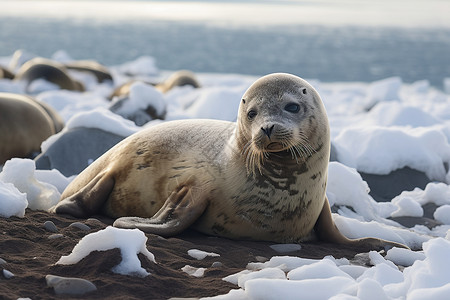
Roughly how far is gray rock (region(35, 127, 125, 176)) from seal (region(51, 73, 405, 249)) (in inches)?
71.6

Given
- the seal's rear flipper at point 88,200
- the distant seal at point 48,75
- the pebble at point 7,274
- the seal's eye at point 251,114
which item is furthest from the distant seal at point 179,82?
the pebble at point 7,274

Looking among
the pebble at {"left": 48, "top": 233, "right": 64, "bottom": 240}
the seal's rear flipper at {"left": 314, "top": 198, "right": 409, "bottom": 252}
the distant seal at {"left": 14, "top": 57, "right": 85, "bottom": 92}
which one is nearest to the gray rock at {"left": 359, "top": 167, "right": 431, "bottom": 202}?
the seal's rear flipper at {"left": 314, "top": 198, "right": 409, "bottom": 252}

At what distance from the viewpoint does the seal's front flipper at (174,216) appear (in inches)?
153

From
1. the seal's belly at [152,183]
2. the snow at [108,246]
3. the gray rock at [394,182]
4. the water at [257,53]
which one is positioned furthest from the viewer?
the water at [257,53]

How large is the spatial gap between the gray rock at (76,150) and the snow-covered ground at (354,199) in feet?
0.29

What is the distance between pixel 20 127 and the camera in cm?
761

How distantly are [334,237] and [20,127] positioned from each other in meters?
4.36

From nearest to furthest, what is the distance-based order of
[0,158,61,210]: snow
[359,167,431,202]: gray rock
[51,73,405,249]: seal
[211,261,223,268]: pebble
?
[211,261,223,268]: pebble
[51,73,405,249]: seal
[0,158,61,210]: snow
[359,167,431,202]: gray rock

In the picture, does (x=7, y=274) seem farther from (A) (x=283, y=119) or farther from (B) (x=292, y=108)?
(B) (x=292, y=108)

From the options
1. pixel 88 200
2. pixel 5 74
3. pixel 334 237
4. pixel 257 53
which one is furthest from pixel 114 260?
pixel 257 53

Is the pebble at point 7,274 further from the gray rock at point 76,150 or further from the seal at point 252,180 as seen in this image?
the gray rock at point 76,150

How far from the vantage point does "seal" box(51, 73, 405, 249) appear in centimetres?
395

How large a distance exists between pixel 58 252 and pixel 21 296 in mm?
683

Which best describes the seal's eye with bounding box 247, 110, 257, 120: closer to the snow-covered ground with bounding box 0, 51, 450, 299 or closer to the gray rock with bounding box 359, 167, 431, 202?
the snow-covered ground with bounding box 0, 51, 450, 299
